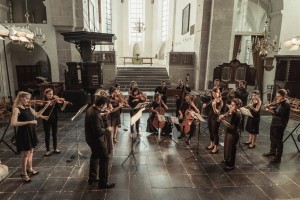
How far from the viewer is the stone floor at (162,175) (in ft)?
13.8

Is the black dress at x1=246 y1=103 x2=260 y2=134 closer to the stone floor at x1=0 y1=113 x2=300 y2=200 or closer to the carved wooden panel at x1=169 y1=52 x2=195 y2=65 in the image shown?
the stone floor at x1=0 y1=113 x2=300 y2=200

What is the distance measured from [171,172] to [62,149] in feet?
11.1

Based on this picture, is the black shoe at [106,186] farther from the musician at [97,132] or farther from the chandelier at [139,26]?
the chandelier at [139,26]

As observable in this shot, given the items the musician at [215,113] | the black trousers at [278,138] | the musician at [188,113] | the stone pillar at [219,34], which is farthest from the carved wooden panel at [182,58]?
the black trousers at [278,138]

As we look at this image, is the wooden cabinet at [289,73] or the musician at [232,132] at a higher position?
the wooden cabinet at [289,73]

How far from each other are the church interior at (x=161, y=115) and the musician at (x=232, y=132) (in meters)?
0.03

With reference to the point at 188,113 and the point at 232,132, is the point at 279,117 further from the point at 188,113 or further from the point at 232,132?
the point at 188,113

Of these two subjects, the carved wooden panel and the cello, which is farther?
the carved wooden panel

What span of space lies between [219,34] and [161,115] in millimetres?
7578

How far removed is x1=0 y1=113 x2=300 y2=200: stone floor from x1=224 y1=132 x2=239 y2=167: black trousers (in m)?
0.26

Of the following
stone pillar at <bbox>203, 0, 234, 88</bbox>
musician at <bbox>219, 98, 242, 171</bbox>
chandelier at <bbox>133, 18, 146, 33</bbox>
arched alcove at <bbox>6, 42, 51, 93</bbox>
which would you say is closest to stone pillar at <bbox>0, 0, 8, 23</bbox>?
arched alcove at <bbox>6, 42, 51, 93</bbox>

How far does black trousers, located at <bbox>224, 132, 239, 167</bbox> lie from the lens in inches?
195

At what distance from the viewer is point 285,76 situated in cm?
1113

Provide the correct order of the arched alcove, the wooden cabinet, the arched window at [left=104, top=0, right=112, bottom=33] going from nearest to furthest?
the wooden cabinet
the arched alcove
the arched window at [left=104, top=0, right=112, bottom=33]
